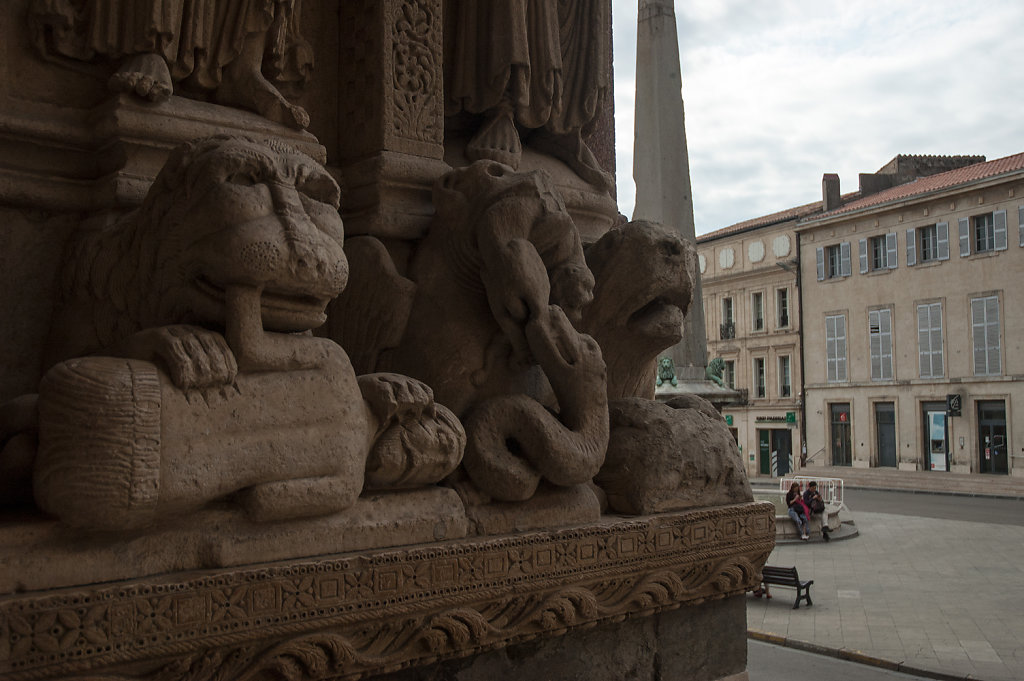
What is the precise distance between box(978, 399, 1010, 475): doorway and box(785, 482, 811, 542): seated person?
12392mm

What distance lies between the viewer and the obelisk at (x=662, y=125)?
10.3m

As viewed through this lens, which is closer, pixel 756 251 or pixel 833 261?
pixel 833 261

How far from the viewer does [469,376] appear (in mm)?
2594

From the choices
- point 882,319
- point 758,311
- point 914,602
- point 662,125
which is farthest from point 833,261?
point 914,602

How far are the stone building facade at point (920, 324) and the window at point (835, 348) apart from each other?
1.3 inches

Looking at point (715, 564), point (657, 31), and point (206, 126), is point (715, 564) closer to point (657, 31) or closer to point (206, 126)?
point (206, 126)

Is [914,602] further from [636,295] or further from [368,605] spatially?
[368,605]

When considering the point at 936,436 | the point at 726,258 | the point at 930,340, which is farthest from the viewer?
the point at 726,258

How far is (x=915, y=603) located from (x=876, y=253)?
1857cm

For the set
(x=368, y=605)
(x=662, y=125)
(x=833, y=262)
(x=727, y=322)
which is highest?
(x=833, y=262)

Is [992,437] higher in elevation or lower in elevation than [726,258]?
lower

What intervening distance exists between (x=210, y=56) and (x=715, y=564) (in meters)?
2.10

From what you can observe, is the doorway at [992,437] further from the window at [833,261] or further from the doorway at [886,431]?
the window at [833,261]

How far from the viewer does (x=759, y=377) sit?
93.3 feet
